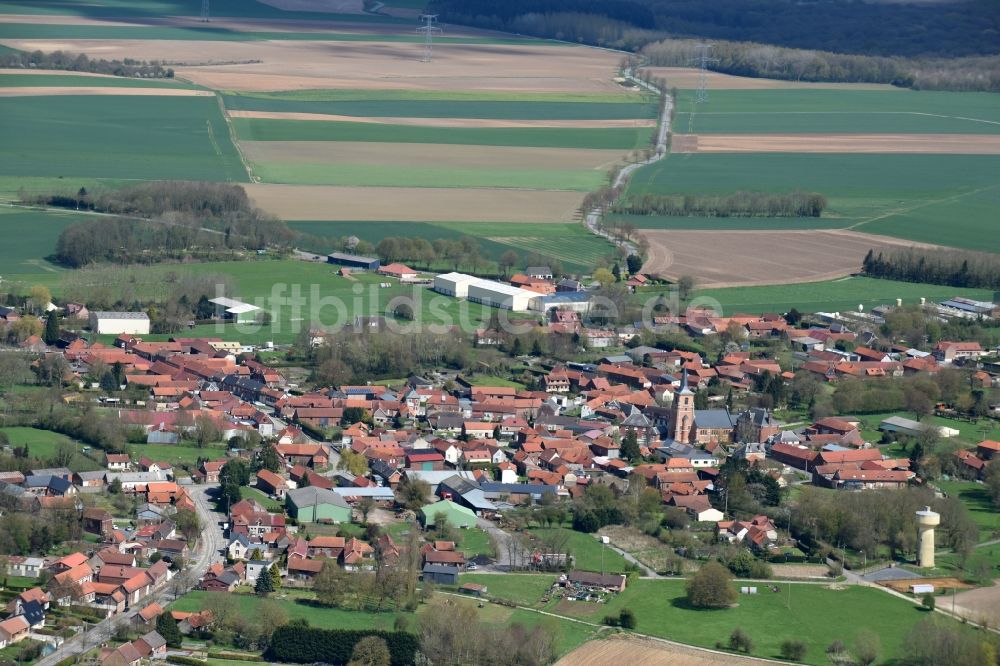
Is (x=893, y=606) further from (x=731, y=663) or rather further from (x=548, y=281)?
(x=548, y=281)

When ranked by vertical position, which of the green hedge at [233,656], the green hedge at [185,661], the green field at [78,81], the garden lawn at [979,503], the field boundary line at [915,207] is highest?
the field boundary line at [915,207]

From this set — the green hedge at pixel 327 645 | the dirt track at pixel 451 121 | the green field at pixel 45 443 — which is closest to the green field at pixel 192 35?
the dirt track at pixel 451 121

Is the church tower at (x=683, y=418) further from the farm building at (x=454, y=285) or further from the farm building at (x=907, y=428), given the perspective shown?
the farm building at (x=454, y=285)

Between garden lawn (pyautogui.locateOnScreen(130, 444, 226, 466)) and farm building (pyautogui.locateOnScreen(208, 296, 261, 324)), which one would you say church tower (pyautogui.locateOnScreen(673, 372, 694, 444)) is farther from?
farm building (pyautogui.locateOnScreen(208, 296, 261, 324))

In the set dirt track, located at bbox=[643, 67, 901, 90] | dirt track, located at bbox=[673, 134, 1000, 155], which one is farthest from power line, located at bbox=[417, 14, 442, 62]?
dirt track, located at bbox=[673, 134, 1000, 155]

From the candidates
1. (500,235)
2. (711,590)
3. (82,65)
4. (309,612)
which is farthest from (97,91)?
(711,590)

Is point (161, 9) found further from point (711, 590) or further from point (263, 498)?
point (711, 590)
